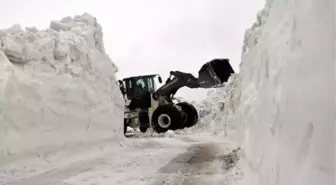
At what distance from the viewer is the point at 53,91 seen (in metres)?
8.63

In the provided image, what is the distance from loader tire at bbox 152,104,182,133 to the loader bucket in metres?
2.52

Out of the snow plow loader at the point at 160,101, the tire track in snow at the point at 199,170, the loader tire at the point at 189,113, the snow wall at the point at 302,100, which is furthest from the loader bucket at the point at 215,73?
the snow wall at the point at 302,100

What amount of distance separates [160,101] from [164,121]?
144cm

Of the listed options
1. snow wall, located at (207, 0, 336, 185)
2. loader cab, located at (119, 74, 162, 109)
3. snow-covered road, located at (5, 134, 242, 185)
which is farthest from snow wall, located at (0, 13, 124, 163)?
loader cab, located at (119, 74, 162, 109)

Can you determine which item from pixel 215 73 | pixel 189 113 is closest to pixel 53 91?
pixel 215 73

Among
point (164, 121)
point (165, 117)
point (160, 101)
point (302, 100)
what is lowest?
point (164, 121)

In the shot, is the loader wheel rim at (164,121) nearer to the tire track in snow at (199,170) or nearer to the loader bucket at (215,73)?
the loader bucket at (215,73)

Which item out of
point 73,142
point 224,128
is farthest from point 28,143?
point 224,128

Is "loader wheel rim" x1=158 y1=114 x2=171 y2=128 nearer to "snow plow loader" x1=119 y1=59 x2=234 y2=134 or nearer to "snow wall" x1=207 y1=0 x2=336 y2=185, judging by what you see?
"snow plow loader" x1=119 y1=59 x2=234 y2=134

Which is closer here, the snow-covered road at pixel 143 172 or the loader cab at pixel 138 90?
the snow-covered road at pixel 143 172

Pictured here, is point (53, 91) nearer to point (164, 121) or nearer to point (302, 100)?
point (302, 100)

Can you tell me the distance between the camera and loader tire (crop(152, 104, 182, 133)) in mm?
18875

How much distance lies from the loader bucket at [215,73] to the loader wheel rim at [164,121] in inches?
114

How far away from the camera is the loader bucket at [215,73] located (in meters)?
16.6
